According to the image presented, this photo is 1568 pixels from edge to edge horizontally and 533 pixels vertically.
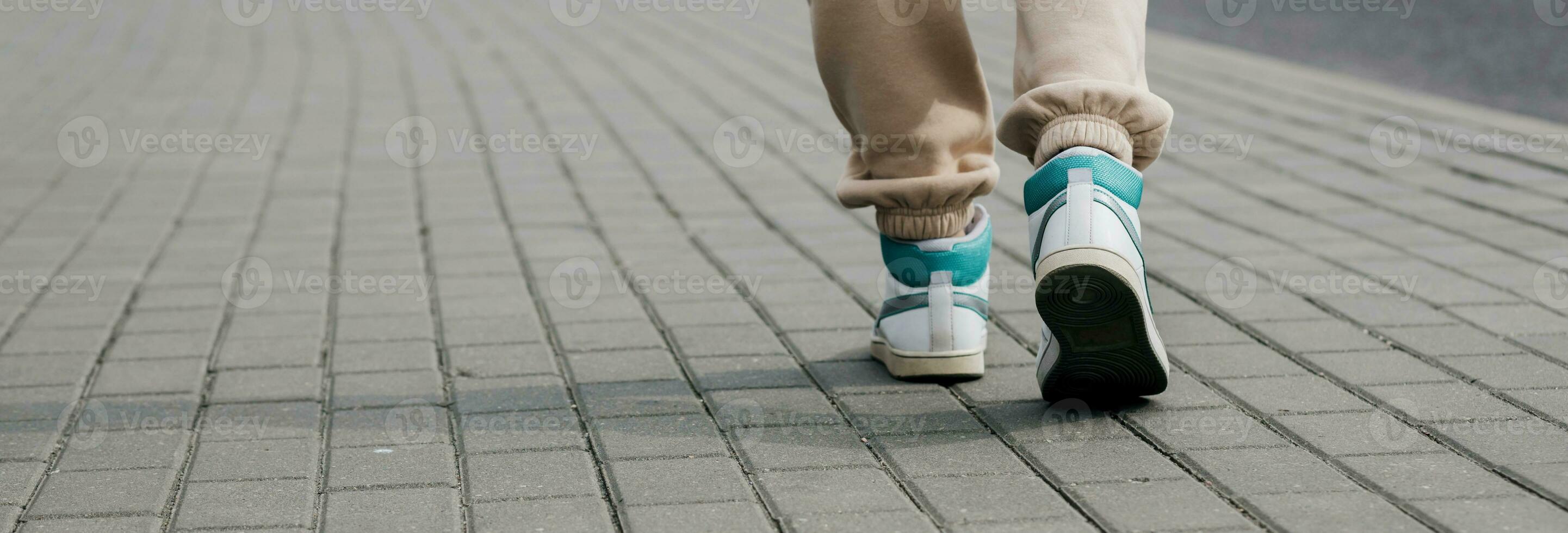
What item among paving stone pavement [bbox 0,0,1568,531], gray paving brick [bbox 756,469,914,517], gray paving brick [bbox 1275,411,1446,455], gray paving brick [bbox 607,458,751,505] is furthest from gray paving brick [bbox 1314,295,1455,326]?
gray paving brick [bbox 607,458,751,505]

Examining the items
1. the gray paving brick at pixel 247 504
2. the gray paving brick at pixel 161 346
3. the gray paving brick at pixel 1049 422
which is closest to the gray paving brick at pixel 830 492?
the gray paving brick at pixel 1049 422

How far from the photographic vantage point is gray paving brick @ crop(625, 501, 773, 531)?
6.42 feet

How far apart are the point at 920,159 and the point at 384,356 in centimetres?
115

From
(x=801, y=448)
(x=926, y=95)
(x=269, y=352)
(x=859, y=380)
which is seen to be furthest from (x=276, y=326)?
(x=926, y=95)

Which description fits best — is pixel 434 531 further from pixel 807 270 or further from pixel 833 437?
pixel 807 270

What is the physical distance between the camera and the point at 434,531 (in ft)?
6.44

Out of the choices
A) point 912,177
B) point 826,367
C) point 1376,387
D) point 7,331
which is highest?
point 912,177

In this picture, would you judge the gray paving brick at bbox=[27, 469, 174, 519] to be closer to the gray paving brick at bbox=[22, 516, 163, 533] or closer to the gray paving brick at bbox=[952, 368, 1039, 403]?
the gray paving brick at bbox=[22, 516, 163, 533]

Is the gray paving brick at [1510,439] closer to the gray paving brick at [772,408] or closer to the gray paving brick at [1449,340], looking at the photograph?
the gray paving brick at [1449,340]

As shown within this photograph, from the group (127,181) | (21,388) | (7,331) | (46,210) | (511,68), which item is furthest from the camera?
(511,68)

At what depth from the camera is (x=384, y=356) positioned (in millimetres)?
2891

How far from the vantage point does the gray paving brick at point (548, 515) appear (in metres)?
1.97

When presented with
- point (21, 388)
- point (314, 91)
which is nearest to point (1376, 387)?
point (21, 388)

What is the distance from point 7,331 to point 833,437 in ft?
6.29
